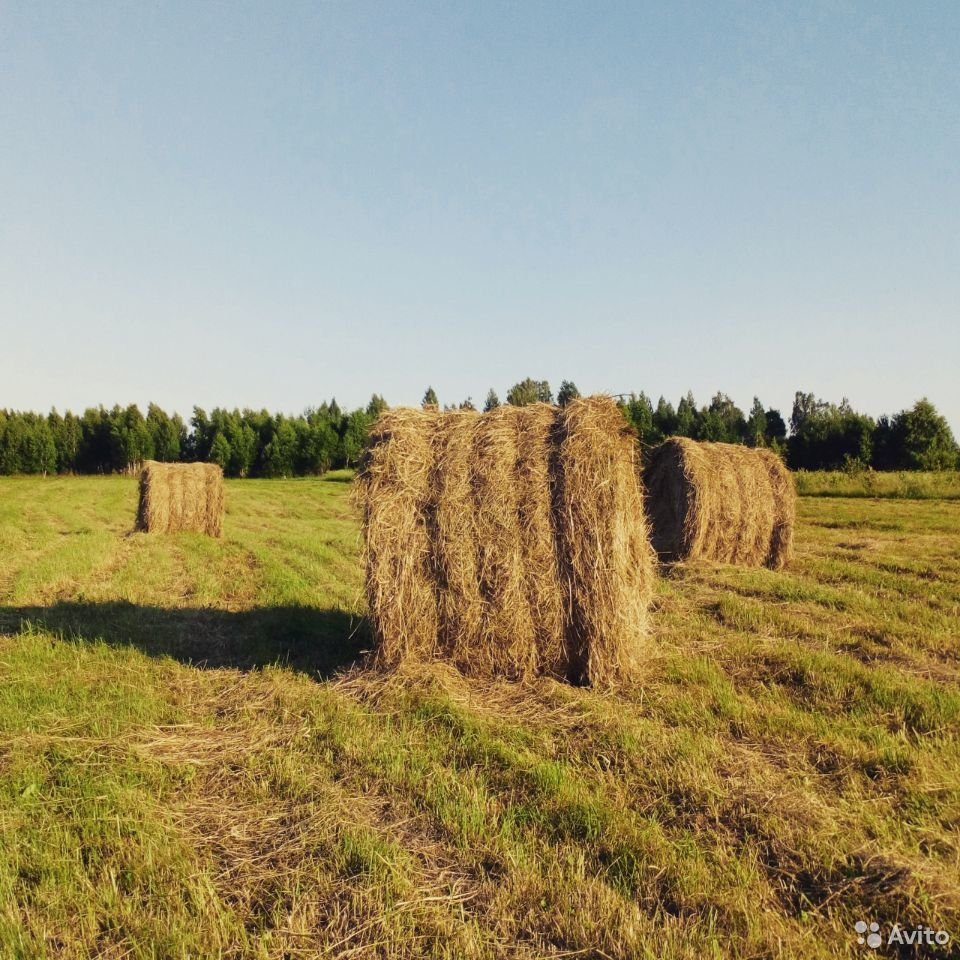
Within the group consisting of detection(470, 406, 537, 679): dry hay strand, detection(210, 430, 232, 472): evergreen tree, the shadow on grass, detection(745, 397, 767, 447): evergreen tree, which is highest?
detection(745, 397, 767, 447): evergreen tree

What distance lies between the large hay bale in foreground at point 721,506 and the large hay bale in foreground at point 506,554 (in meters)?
7.61

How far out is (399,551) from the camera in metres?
6.47

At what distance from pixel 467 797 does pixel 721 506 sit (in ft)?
36.9

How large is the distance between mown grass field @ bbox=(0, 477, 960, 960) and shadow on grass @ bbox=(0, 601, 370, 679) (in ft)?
0.19

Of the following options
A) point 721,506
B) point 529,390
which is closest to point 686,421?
point 529,390

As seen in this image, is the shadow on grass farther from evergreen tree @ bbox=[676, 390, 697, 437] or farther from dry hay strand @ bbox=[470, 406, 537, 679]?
evergreen tree @ bbox=[676, 390, 697, 437]

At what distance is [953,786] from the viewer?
13.0 ft

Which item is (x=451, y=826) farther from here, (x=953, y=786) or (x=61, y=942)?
(x=953, y=786)

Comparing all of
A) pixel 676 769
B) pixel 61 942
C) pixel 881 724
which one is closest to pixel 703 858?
pixel 676 769

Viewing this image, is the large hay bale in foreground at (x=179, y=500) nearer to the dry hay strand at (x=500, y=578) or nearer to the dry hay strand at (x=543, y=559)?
the dry hay strand at (x=500, y=578)

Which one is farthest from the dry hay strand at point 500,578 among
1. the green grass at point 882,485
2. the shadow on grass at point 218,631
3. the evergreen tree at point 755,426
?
the evergreen tree at point 755,426

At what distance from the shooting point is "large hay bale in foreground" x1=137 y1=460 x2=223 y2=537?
19.3m

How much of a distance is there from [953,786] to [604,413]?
3980 mm

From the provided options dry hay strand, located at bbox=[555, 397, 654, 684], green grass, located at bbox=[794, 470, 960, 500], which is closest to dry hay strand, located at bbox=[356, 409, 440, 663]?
dry hay strand, located at bbox=[555, 397, 654, 684]
